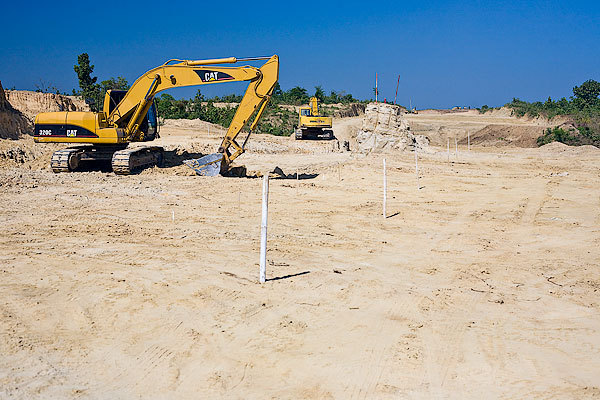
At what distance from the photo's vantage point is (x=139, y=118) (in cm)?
1803

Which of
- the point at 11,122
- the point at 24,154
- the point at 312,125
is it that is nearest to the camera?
the point at 24,154

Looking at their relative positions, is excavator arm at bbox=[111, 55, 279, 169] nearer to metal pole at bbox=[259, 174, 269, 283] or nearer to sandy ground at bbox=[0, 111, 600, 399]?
sandy ground at bbox=[0, 111, 600, 399]

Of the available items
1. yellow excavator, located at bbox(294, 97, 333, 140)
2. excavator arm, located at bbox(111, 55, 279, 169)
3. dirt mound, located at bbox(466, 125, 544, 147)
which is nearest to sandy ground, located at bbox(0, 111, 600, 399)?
excavator arm, located at bbox(111, 55, 279, 169)

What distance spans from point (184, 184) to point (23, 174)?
16.0ft

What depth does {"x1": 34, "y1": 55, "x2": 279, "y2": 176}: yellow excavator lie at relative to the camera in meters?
16.7

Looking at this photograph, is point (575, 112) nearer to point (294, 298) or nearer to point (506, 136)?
point (506, 136)

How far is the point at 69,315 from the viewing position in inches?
233

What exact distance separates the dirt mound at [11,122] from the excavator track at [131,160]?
316 inches

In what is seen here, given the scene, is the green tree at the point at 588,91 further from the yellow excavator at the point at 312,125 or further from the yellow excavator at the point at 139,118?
the yellow excavator at the point at 139,118

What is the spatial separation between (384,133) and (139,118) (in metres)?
11.5

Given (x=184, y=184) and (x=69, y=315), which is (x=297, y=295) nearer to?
(x=69, y=315)

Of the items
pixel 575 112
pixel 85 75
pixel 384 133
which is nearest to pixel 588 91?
pixel 575 112

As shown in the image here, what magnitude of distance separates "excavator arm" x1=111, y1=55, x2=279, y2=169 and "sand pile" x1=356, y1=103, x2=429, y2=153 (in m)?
8.94

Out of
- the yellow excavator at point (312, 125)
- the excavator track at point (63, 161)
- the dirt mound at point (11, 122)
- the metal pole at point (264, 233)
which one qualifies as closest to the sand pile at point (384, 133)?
the yellow excavator at point (312, 125)
